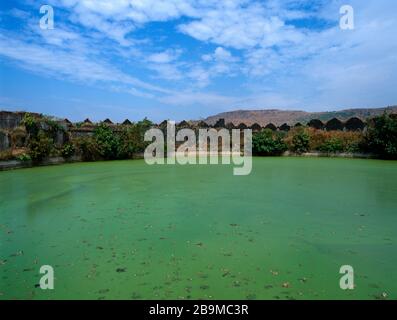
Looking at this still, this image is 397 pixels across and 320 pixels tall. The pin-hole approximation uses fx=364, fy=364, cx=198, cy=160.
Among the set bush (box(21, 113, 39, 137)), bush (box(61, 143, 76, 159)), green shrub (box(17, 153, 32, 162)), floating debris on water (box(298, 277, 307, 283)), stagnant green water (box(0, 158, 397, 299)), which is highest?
bush (box(21, 113, 39, 137))

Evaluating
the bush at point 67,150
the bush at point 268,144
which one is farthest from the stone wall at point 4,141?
the bush at point 268,144

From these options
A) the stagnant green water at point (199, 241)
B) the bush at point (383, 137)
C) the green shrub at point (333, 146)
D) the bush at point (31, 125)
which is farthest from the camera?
the green shrub at point (333, 146)

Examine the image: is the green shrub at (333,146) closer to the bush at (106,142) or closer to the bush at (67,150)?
the bush at (106,142)

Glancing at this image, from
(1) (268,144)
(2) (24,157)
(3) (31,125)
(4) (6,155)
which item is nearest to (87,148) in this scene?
(3) (31,125)

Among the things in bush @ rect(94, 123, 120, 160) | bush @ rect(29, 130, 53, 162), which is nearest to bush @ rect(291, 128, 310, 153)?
bush @ rect(94, 123, 120, 160)

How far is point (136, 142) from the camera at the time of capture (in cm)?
1611

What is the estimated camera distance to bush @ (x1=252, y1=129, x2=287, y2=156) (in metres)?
18.1

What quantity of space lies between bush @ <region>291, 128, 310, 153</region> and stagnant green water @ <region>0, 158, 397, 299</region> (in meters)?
10.5

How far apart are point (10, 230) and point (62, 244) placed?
108cm

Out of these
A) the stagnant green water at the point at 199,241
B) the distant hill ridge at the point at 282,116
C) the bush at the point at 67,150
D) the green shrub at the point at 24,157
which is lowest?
the stagnant green water at the point at 199,241

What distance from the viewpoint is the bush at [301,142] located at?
18000 mm

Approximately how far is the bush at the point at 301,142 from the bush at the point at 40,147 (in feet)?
37.3

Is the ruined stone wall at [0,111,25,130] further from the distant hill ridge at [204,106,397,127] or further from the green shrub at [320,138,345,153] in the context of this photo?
the distant hill ridge at [204,106,397,127]
